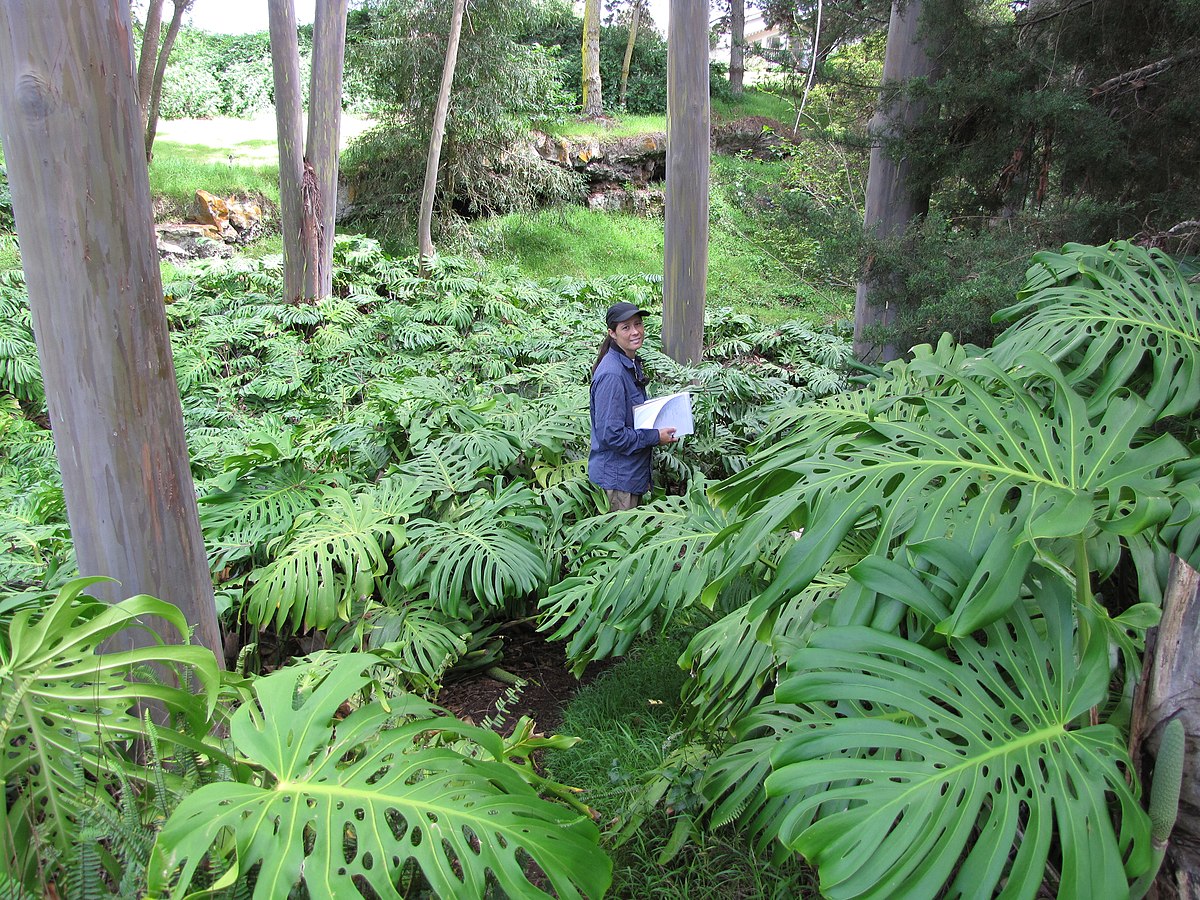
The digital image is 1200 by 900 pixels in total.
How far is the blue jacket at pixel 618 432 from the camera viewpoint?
4023 millimetres

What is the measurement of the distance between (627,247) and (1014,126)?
8947 millimetres

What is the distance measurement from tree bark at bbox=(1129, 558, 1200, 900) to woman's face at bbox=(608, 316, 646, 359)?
9.12ft

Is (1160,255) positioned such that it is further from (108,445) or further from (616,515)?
(108,445)

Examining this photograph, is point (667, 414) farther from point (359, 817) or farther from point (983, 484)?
point (359, 817)

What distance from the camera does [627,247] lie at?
1365cm

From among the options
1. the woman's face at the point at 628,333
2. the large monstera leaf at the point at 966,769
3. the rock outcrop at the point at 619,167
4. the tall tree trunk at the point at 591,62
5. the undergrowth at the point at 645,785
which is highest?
the tall tree trunk at the point at 591,62

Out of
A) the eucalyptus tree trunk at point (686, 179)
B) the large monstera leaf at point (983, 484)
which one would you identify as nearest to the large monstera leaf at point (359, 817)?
the large monstera leaf at point (983, 484)

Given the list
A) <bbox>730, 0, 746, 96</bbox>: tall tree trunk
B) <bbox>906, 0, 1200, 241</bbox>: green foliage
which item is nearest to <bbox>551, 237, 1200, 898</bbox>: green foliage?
<bbox>906, 0, 1200, 241</bbox>: green foliage

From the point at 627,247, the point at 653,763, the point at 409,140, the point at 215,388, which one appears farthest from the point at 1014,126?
the point at 409,140

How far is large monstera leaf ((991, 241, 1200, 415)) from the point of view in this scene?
2.24m

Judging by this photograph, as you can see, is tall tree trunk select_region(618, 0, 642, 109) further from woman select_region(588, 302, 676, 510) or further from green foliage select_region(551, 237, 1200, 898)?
green foliage select_region(551, 237, 1200, 898)

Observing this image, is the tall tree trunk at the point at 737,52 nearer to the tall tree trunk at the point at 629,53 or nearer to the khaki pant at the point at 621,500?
the tall tree trunk at the point at 629,53

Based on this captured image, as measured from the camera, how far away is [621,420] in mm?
4066

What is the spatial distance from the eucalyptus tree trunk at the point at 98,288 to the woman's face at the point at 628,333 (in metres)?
2.12
